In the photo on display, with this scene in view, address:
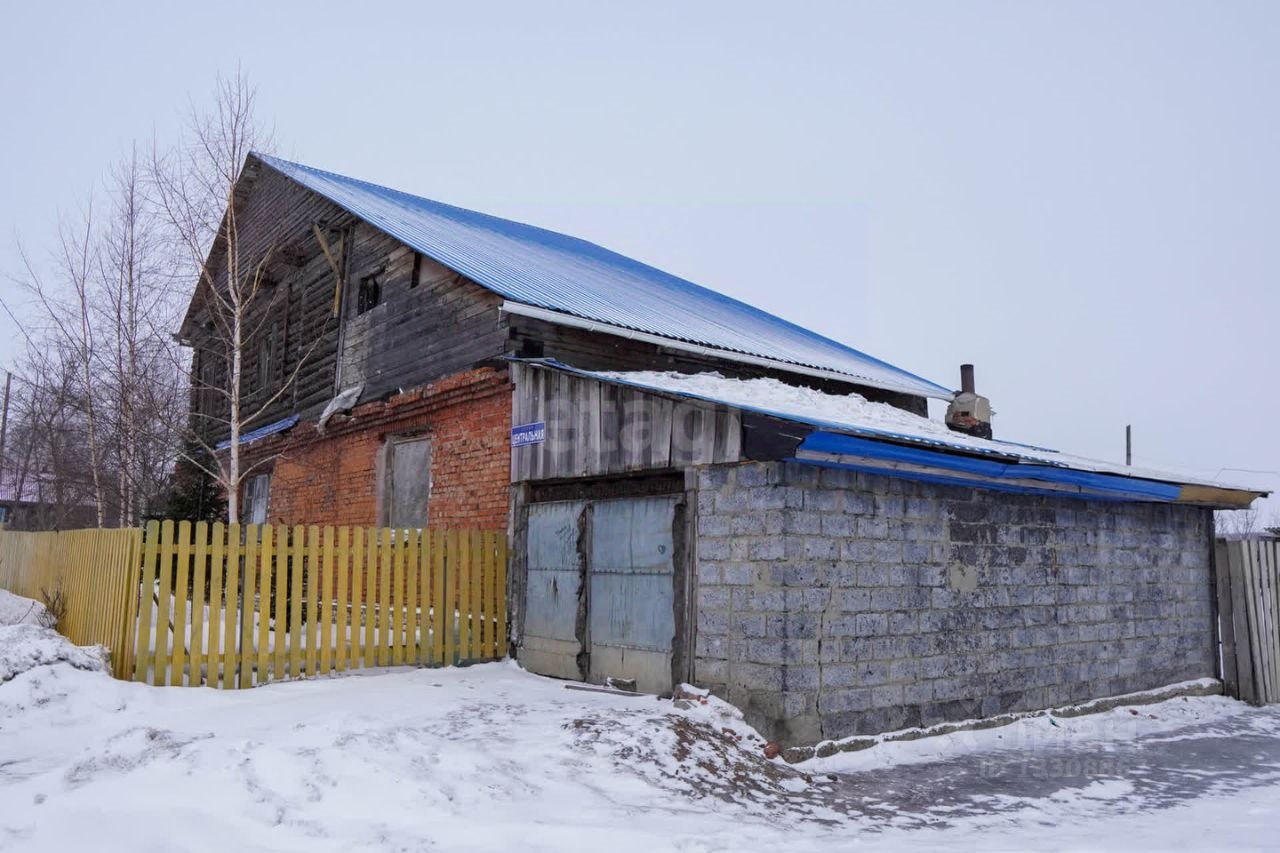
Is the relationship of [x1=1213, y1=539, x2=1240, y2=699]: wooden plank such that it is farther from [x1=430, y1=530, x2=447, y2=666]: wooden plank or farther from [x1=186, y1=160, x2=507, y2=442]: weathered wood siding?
[x1=430, y1=530, x2=447, y2=666]: wooden plank

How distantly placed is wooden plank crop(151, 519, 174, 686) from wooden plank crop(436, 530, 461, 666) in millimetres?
2500

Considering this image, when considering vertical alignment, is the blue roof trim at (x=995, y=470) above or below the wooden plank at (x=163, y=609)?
above

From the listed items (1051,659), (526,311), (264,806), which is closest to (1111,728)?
(1051,659)

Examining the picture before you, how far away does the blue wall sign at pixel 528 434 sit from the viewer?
9617 millimetres

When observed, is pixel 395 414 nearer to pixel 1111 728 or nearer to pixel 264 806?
pixel 264 806

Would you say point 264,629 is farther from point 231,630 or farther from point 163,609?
point 163,609

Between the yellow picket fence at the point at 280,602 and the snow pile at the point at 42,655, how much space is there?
20 cm

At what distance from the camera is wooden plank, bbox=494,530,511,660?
9875mm

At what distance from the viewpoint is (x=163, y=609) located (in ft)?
27.0

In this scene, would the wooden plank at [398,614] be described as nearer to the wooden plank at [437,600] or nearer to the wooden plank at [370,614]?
the wooden plank at [370,614]

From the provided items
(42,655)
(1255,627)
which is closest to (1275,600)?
(1255,627)

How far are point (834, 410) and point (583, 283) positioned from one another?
17.0 ft

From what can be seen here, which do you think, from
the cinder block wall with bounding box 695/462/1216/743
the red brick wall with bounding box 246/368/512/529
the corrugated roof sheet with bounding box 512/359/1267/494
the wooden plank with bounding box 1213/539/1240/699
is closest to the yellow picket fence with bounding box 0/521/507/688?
the red brick wall with bounding box 246/368/512/529

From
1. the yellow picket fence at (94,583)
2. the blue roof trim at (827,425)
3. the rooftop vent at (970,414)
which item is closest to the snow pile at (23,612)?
the yellow picket fence at (94,583)
